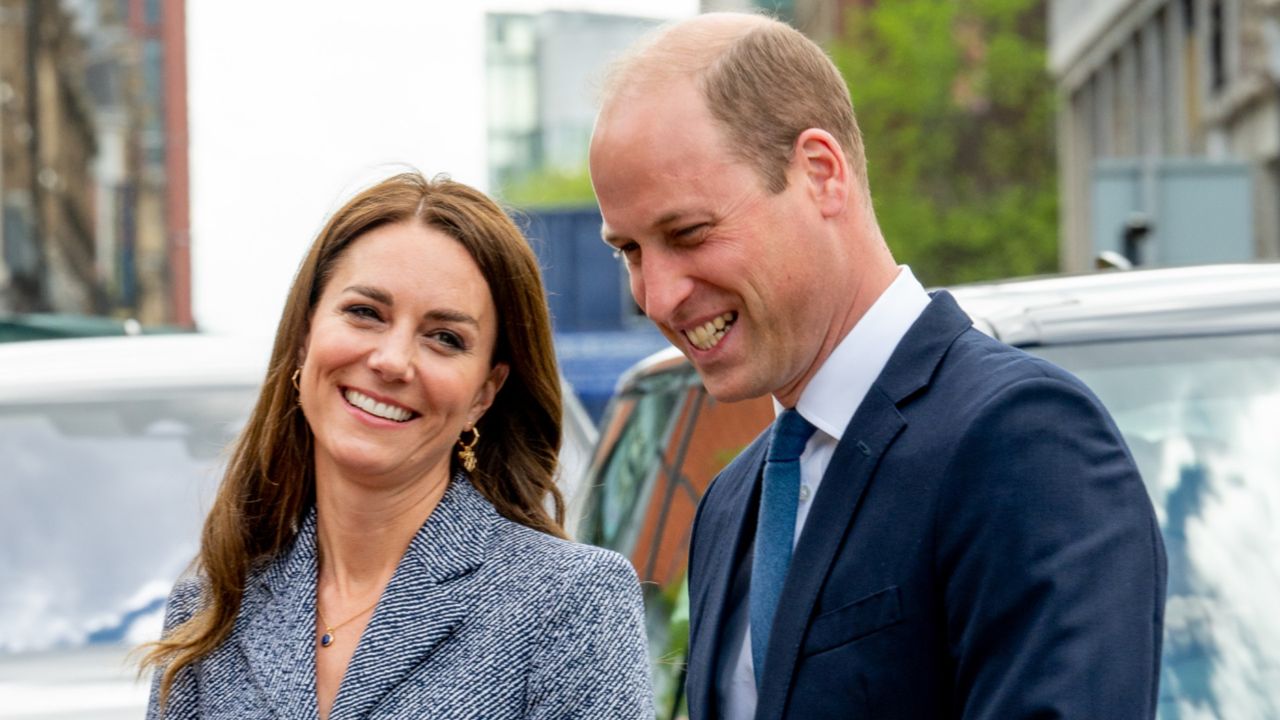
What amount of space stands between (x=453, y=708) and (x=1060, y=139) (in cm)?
4206

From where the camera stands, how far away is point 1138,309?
3.56 meters

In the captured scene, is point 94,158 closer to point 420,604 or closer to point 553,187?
point 553,187

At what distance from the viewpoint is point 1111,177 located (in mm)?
14398

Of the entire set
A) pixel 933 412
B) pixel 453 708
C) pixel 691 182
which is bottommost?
pixel 453 708

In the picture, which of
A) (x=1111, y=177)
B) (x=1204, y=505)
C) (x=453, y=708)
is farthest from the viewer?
(x=1111, y=177)

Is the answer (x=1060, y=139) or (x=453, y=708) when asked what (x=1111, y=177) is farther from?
(x=1060, y=139)

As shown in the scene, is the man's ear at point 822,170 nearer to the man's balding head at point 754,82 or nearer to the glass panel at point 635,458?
the man's balding head at point 754,82

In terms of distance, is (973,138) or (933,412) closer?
(933,412)

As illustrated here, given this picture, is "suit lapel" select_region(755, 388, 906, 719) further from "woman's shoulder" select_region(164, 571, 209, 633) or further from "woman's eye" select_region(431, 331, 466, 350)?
"woman's shoulder" select_region(164, 571, 209, 633)

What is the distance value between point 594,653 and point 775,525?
0.64 meters

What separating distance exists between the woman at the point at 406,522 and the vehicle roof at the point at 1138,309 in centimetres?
83

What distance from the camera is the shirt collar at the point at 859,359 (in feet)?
8.09

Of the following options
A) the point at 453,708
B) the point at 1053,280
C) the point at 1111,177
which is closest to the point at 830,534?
the point at 453,708

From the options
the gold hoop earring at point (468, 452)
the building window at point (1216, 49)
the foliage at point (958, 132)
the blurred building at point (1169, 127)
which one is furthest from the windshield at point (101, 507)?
the foliage at point (958, 132)
